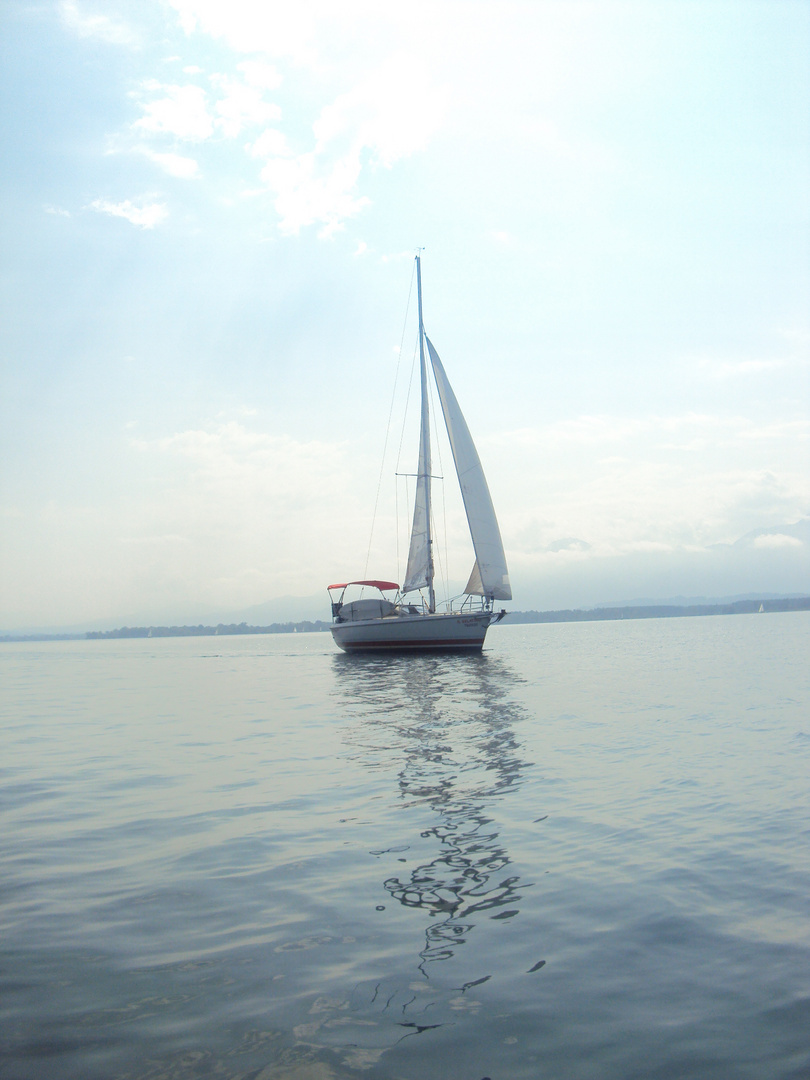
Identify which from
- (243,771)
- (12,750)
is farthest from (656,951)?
(12,750)

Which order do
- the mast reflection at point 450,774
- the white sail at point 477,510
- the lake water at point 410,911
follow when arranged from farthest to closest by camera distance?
the white sail at point 477,510
the mast reflection at point 450,774
the lake water at point 410,911

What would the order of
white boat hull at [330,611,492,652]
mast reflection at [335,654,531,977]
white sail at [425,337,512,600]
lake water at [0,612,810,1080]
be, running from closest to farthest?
lake water at [0,612,810,1080] → mast reflection at [335,654,531,977] → white boat hull at [330,611,492,652] → white sail at [425,337,512,600]

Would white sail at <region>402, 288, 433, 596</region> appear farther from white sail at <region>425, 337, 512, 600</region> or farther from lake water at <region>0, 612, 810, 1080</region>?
lake water at <region>0, 612, 810, 1080</region>

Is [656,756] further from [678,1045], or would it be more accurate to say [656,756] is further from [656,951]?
[678,1045]

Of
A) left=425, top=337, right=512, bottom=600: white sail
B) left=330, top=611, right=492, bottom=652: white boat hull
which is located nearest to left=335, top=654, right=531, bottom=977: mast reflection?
left=330, top=611, right=492, bottom=652: white boat hull

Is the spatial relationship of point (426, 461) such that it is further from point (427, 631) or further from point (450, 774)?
point (450, 774)

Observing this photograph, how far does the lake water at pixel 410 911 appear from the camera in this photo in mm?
4355

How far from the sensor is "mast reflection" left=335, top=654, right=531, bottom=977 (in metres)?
6.66

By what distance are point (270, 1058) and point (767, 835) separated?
7.22 meters

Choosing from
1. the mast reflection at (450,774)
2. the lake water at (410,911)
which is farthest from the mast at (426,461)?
the lake water at (410,911)

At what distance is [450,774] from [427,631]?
1365 inches

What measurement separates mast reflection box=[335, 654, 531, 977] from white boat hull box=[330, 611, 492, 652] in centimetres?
1409

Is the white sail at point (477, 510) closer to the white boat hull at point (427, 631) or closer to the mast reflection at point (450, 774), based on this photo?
the white boat hull at point (427, 631)

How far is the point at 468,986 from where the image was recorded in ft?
16.5
